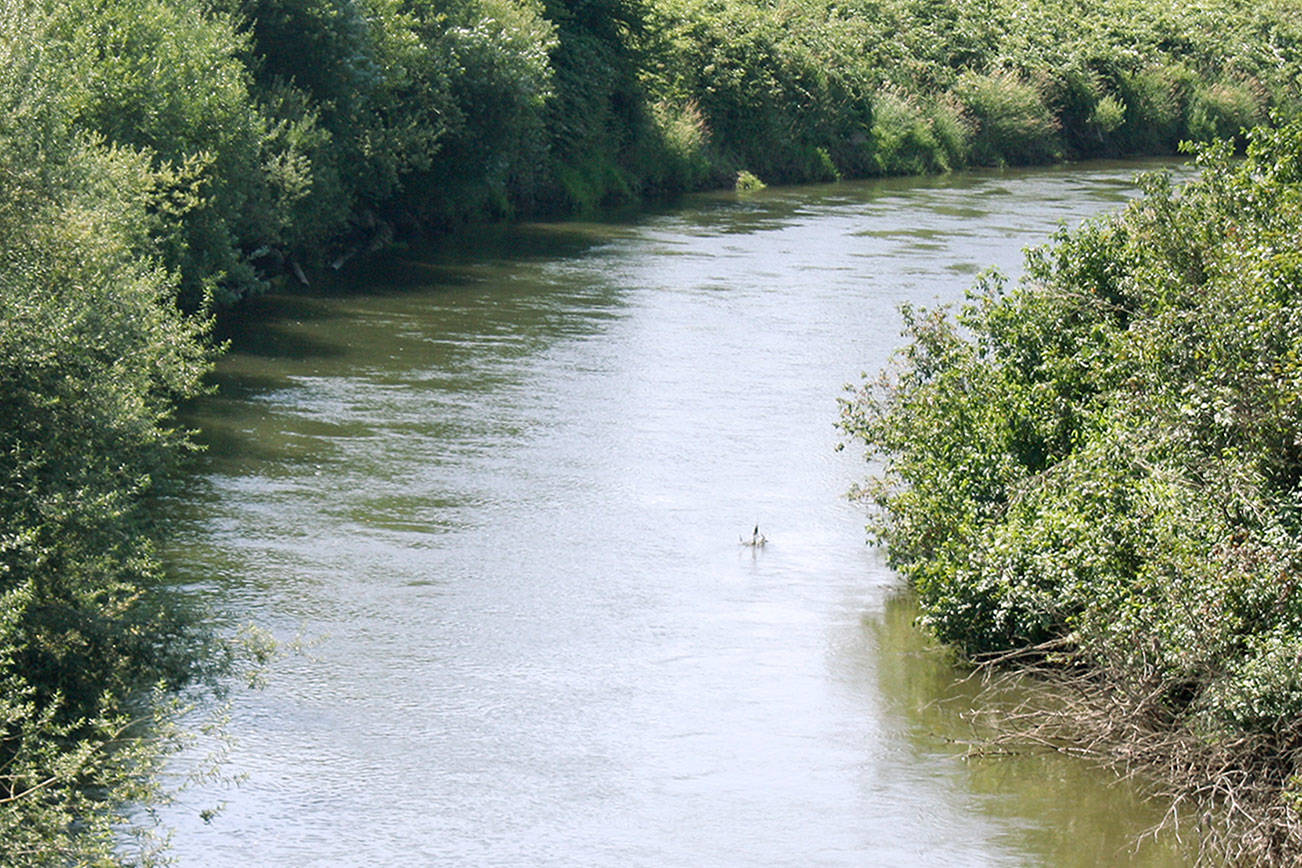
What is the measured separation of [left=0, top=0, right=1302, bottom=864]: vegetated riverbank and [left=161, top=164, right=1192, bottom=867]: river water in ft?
5.20

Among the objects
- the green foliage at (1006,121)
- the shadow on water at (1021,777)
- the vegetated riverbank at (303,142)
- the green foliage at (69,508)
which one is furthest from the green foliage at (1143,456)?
the green foliage at (1006,121)

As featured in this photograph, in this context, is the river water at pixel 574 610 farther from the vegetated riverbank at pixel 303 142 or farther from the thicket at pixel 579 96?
the thicket at pixel 579 96

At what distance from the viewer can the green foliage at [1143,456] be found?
11.2m

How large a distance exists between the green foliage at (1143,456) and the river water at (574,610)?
3.68 feet

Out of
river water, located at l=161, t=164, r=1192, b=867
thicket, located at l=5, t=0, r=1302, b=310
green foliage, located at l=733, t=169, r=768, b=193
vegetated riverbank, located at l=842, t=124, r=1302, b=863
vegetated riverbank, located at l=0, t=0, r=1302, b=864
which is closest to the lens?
vegetated riverbank, located at l=0, t=0, r=1302, b=864

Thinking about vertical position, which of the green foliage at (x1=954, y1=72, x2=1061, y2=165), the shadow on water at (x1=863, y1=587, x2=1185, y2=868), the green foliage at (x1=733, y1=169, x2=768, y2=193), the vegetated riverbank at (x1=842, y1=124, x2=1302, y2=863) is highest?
the green foliage at (x1=954, y1=72, x2=1061, y2=165)

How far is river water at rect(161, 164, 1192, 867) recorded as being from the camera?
1166 centimetres

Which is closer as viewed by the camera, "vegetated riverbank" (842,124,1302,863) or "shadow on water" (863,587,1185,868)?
"vegetated riverbank" (842,124,1302,863)

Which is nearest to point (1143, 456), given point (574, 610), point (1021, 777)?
point (1021, 777)

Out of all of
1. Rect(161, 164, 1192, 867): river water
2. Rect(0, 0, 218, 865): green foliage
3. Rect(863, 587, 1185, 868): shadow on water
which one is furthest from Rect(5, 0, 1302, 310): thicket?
Rect(863, 587, 1185, 868): shadow on water

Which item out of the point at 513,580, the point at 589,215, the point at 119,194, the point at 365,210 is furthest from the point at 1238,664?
the point at 589,215

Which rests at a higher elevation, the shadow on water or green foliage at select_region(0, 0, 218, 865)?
green foliage at select_region(0, 0, 218, 865)

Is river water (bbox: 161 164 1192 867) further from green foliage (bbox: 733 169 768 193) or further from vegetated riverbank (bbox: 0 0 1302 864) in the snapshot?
green foliage (bbox: 733 169 768 193)

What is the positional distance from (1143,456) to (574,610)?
18.3ft
